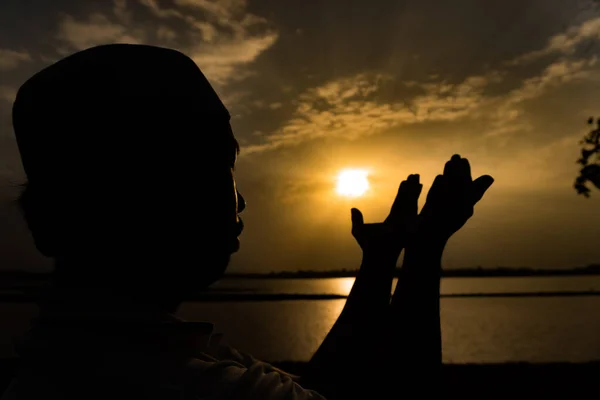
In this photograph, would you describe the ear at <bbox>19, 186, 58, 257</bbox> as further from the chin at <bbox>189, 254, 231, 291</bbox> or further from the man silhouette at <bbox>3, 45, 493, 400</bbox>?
Answer: the chin at <bbox>189, 254, 231, 291</bbox>

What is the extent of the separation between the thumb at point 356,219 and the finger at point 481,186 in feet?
1.02

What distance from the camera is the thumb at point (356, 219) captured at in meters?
1.31

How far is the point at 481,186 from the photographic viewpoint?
1067 mm

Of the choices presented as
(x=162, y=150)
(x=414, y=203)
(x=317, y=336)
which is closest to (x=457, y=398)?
(x=414, y=203)

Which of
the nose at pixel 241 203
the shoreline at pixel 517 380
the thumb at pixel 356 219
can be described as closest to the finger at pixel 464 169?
the thumb at pixel 356 219

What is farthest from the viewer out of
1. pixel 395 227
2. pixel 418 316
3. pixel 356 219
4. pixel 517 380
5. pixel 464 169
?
pixel 517 380

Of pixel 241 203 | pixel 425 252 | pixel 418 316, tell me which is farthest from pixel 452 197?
pixel 241 203

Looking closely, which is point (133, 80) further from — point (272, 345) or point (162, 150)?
point (272, 345)

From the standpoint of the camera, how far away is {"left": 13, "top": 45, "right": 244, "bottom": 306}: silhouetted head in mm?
896

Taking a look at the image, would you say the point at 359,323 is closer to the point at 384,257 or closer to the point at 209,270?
the point at 384,257

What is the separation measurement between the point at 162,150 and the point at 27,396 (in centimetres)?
48

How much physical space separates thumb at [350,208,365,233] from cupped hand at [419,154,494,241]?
0.28 m

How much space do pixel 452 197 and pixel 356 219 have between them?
14.7 inches

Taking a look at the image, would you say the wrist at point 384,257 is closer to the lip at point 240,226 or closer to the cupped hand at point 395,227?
the cupped hand at point 395,227
